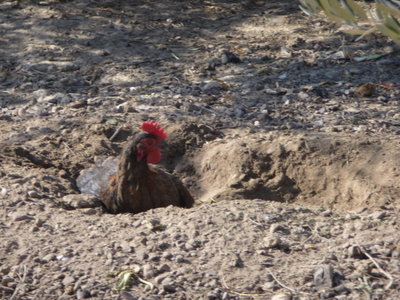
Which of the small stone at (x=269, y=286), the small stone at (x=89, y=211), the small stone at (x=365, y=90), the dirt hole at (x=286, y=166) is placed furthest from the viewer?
the small stone at (x=365, y=90)

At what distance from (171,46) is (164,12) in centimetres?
108

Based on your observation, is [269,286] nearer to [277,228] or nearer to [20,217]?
[277,228]

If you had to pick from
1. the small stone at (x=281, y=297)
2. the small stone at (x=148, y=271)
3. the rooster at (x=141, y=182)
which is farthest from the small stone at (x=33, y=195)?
the small stone at (x=281, y=297)

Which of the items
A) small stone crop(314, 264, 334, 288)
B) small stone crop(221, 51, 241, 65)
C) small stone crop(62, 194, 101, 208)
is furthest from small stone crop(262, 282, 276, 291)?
small stone crop(221, 51, 241, 65)

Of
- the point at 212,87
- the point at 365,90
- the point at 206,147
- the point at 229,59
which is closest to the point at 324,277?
the point at 206,147

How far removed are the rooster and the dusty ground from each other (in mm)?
346

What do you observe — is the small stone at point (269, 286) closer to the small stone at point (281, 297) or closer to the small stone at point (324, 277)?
the small stone at point (281, 297)

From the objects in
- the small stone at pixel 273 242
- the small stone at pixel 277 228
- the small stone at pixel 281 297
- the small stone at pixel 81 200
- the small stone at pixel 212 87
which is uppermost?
the small stone at pixel 281 297

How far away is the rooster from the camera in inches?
199

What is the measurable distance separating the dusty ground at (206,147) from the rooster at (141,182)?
1.13 feet

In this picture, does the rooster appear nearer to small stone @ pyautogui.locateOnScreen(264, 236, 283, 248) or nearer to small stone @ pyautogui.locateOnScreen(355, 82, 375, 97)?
small stone @ pyautogui.locateOnScreen(264, 236, 283, 248)

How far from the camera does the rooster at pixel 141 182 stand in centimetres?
506

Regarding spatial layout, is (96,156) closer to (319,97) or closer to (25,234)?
(25,234)

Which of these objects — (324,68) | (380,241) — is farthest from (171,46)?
(380,241)
